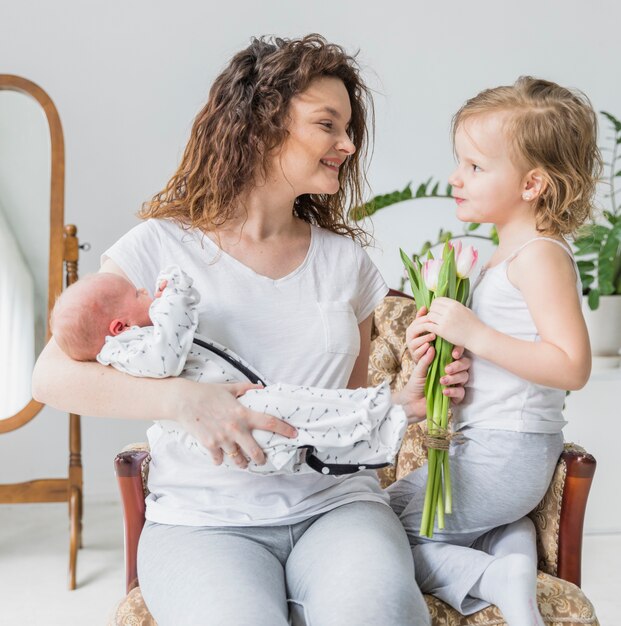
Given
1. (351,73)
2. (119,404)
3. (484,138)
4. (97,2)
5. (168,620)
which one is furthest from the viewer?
(97,2)

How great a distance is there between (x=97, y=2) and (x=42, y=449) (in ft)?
6.50

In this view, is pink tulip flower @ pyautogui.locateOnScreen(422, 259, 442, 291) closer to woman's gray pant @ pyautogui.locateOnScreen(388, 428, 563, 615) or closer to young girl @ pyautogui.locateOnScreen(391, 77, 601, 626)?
young girl @ pyautogui.locateOnScreen(391, 77, 601, 626)

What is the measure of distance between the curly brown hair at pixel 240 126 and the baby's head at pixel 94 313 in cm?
25

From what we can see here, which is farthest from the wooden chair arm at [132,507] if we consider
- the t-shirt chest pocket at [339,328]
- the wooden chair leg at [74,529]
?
the wooden chair leg at [74,529]

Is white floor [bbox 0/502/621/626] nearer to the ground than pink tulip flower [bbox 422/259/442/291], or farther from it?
nearer to the ground

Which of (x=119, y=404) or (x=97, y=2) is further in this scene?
(x=97, y=2)

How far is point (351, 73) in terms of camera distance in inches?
72.5

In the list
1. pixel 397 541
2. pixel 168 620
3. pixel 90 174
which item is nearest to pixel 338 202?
pixel 397 541

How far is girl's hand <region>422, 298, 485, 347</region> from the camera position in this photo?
1620 millimetres

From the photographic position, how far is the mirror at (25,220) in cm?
323

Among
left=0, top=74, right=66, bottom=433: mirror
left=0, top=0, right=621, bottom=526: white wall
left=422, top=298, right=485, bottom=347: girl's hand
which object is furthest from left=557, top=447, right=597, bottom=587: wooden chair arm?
left=0, top=0, right=621, bottom=526: white wall

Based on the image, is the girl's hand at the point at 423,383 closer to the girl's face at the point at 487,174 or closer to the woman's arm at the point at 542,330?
the woman's arm at the point at 542,330

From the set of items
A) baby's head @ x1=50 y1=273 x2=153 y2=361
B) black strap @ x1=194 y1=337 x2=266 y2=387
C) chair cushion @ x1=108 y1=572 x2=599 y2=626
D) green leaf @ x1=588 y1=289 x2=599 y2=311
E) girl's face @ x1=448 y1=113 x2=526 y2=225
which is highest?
girl's face @ x1=448 y1=113 x2=526 y2=225

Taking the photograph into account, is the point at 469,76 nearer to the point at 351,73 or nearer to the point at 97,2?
the point at 97,2
